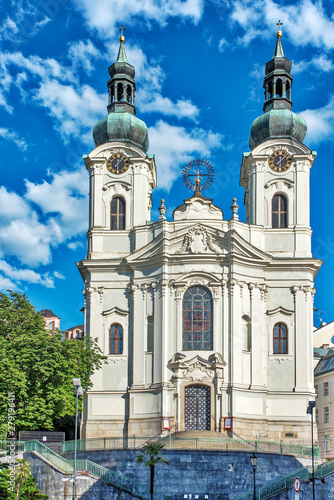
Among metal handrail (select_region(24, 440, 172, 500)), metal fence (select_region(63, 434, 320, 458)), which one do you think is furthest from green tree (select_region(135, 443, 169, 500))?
metal fence (select_region(63, 434, 320, 458))

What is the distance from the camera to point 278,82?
200 ft

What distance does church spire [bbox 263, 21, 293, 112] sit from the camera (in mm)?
59875

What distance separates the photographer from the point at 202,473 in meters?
42.2

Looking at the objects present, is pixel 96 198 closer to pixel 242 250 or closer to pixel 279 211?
pixel 242 250

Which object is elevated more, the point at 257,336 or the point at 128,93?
the point at 128,93

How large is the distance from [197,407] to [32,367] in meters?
12.2

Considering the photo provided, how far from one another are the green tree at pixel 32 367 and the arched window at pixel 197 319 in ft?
26.8

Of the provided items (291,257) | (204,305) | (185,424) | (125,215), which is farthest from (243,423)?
(125,215)

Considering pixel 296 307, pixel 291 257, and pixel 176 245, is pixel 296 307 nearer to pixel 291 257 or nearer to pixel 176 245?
pixel 291 257

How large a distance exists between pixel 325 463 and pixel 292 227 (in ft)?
60.4

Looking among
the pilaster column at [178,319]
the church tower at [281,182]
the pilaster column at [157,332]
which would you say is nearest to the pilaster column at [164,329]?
the pilaster column at [157,332]

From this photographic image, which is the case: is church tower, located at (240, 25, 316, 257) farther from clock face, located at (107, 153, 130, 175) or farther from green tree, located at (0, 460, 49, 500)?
green tree, located at (0, 460, 49, 500)

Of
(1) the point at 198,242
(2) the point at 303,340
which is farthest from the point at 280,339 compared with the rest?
(1) the point at 198,242

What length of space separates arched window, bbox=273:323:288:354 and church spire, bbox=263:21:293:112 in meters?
14.6
